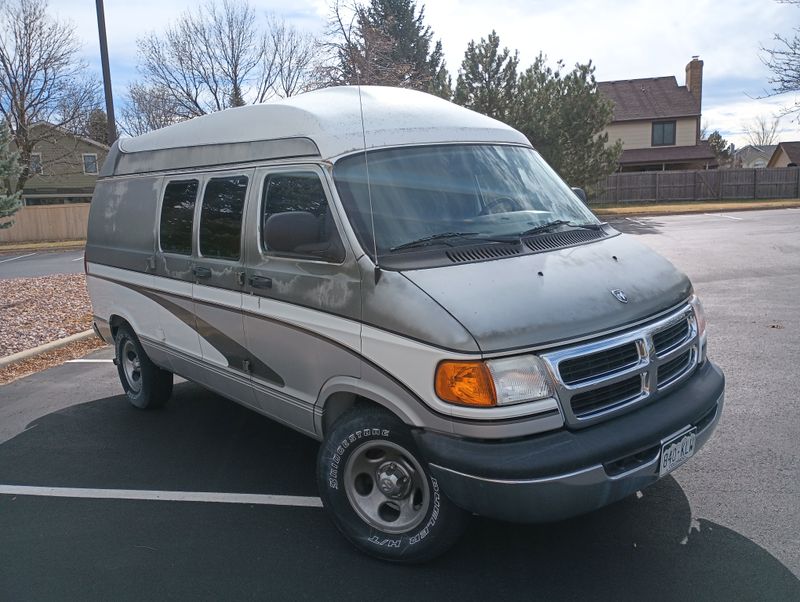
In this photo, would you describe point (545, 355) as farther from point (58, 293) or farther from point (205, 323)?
point (58, 293)

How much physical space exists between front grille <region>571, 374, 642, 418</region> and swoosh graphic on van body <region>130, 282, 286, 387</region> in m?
1.85

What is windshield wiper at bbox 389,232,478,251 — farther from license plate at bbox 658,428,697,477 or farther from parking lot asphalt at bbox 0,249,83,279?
parking lot asphalt at bbox 0,249,83,279

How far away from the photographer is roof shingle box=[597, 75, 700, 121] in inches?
1598

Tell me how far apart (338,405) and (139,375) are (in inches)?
126

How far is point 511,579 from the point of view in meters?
3.23

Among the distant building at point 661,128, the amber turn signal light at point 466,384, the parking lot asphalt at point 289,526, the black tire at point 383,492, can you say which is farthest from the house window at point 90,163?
the amber turn signal light at point 466,384

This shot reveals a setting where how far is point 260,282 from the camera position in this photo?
405 cm

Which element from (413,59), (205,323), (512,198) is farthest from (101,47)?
(413,59)

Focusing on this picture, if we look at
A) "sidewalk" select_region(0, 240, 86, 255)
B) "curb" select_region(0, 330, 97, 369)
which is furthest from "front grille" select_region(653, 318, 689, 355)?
"sidewalk" select_region(0, 240, 86, 255)

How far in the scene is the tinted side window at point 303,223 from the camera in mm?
3525

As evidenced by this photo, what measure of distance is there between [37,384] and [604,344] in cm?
657

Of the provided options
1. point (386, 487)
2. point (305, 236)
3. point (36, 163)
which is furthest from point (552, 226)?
point (36, 163)

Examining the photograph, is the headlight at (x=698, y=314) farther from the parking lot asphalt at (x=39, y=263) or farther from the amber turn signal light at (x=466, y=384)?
the parking lot asphalt at (x=39, y=263)

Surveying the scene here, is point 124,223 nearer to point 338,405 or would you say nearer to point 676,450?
point 338,405
